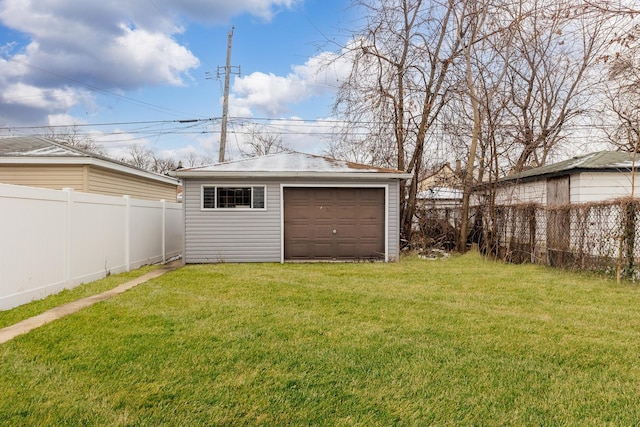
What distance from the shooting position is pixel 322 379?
3100 millimetres

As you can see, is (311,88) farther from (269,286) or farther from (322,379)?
(322,379)

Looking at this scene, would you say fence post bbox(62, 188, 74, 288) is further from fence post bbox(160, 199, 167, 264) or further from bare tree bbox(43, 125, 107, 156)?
bare tree bbox(43, 125, 107, 156)

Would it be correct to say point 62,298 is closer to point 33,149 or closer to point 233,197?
point 233,197

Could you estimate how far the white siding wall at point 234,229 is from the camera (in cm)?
1039

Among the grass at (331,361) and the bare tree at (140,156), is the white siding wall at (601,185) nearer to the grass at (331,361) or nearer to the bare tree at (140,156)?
the grass at (331,361)

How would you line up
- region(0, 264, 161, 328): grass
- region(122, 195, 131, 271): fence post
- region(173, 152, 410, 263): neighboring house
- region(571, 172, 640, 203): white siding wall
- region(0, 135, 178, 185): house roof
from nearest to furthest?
region(0, 264, 161, 328): grass < region(122, 195, 131, 271): fence post < region(0, 135, 178, 185): house roof < region(571, 172, 640, 203): white siding wall < region(173, 152, 410, 263): neighboring house

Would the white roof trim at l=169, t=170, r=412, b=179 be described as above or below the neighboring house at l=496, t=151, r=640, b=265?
above

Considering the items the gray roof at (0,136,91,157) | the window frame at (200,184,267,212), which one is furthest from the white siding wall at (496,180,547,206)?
the gray roof at (0,136,91,157)

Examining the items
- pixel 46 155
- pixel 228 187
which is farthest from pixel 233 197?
pixel 46 155

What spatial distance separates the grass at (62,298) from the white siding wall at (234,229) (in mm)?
2089

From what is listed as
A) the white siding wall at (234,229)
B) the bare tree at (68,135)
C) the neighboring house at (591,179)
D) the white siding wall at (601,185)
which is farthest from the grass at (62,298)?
the bare tree at (68,135)

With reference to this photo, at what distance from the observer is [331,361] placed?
346cm

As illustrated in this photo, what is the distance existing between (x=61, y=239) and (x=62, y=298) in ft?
3.31

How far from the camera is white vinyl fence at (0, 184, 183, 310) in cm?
519
